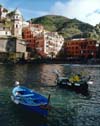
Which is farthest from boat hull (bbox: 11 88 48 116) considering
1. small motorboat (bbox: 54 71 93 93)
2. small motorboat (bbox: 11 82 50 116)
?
small motorboat (bbox: 54 71 93 93)

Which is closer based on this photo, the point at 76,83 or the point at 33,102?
the point at 33,102

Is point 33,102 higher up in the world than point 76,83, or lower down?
lower down

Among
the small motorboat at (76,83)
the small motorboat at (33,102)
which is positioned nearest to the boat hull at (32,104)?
the small motorboat at (33,102)

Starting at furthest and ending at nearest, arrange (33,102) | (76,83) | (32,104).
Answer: (76,83), (33,102), (32,104)

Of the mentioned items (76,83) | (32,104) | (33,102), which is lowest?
(32,104)

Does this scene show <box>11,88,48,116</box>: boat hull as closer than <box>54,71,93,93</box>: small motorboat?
Yes

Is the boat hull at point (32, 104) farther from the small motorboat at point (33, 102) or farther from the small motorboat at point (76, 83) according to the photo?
the small motorboat at point (76, 83)

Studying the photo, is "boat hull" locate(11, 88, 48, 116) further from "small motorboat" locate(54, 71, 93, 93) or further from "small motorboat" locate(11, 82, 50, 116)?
"small motorboat" locate(54, 71, 93, 93)

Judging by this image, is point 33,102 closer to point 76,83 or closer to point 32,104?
point 32,104

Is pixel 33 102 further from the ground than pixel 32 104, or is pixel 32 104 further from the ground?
pixel 33 102

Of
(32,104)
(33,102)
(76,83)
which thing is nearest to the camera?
(32,104)

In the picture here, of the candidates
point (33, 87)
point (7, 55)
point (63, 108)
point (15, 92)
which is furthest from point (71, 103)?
point (7, 55)

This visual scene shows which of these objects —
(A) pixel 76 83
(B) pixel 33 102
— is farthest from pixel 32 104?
(A) pixel 76 83

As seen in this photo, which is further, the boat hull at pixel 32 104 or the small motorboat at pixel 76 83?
the small motorboat at pixel 76 83
